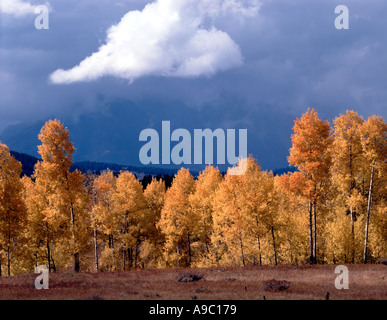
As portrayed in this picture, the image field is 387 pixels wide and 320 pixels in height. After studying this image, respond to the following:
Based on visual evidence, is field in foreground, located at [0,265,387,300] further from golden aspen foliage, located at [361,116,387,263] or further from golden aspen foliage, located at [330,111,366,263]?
golden aspen foliage, located at [330,111,366,263]

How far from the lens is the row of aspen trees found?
33750mm

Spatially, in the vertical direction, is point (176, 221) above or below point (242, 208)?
below

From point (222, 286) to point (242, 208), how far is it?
14269 millimetres

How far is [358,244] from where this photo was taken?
130ft

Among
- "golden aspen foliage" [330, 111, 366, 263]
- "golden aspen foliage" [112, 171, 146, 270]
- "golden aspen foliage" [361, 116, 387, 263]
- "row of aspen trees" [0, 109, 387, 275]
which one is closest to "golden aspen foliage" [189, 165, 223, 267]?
"row of aspen trees" [0, 109, 387, 275]

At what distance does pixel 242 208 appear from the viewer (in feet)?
129

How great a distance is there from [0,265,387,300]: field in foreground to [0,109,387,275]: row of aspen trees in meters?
4.86

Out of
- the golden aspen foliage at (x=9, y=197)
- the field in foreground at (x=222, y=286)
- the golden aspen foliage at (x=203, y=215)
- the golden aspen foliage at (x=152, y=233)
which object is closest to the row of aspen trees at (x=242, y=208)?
the golden aspen foliage at (x=9, y=197)

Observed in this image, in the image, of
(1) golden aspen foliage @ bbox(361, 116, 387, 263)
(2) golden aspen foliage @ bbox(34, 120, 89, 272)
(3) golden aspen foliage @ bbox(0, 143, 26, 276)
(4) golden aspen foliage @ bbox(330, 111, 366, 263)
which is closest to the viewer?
(3) golden aspen foliage @ bbox(0, 143, 26, 276)

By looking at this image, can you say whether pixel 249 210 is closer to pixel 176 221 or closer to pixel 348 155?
pixel 348 155

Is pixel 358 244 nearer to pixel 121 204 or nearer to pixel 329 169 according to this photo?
pixel 329 169

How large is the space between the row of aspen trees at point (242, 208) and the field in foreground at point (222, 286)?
4.86 m

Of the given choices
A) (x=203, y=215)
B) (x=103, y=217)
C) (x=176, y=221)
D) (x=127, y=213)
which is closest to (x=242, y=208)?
(x=176, y=221)

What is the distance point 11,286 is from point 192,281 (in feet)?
43.5
